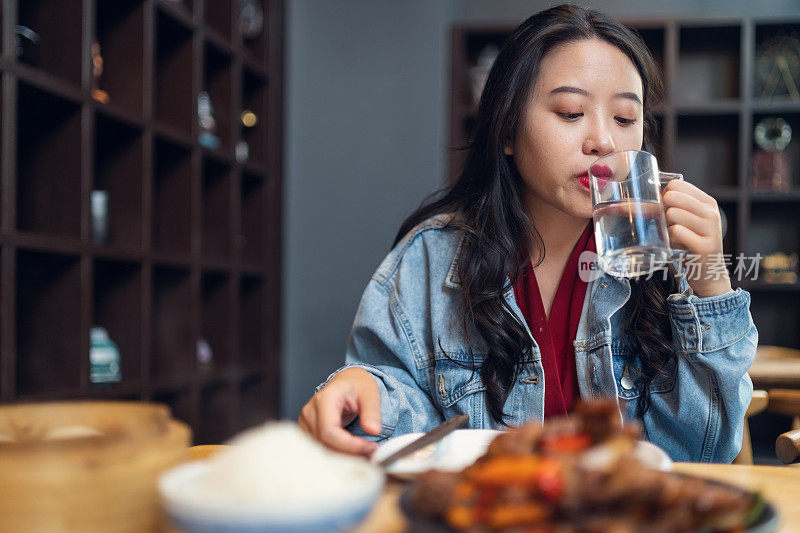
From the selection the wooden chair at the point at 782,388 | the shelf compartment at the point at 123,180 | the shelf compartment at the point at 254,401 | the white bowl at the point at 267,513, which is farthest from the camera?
the shelf compartment at the point at 254,401

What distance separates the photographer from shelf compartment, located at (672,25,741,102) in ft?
12.3

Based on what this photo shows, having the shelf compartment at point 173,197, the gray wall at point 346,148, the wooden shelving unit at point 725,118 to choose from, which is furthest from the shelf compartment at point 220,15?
the wooden shelving unit at point 725,118

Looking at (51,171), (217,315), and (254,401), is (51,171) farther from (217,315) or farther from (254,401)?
(254,401)

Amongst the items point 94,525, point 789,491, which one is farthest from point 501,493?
point 789,491

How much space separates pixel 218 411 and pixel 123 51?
58.7 inches

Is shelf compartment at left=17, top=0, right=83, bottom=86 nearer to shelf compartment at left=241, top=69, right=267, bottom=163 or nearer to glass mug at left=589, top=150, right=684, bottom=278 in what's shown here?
shelf compartment at left=241, top=69, right=267, bottom=163

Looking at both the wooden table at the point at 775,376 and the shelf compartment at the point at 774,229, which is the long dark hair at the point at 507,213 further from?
the shelf compartment at the point at 774,229

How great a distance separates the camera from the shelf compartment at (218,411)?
300cm

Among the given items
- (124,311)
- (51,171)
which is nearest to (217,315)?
(124,311)

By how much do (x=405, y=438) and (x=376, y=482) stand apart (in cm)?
30

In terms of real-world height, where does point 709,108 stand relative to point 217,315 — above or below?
above

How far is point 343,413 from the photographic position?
93cm

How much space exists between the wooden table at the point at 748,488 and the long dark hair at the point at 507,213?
1.58 ft

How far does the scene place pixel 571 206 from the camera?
1.30 metres
